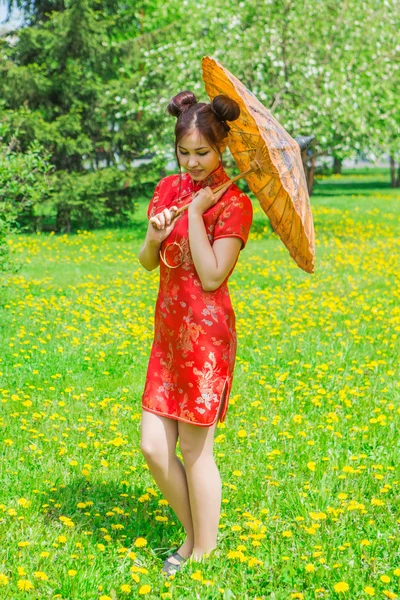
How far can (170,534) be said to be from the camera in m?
3.78

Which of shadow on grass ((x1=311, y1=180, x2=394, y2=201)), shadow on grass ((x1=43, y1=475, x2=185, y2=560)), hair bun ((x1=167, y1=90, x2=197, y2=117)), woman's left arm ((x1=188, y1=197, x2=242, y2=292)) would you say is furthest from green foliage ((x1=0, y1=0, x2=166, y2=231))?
shadow on grass ((x1=311, y1=180, x2=394, y2=201))

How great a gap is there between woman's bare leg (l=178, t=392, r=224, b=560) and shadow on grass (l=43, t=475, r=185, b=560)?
1.16ft

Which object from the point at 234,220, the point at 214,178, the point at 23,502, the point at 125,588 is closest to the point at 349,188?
the point at 23,502

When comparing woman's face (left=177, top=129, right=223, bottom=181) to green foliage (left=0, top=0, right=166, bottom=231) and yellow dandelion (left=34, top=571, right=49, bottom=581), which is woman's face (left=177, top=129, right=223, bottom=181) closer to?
yellow dandelion (left=34, top=571, right=49, bottom=581)

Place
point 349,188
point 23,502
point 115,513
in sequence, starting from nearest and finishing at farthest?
point 23,502, point 115,513, point 349,188

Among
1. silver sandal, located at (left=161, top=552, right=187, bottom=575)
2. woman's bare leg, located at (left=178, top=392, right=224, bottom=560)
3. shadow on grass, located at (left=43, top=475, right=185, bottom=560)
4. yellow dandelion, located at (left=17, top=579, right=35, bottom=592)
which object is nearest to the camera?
yellow dandelion, located at (left=17, top=579, right=35, bottom=592)

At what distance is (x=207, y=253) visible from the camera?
3053 mm

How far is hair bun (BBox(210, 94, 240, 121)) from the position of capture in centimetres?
305

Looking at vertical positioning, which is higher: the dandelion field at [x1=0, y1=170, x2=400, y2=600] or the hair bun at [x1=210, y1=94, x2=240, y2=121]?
the hair bun at [x1=210, y1=94, x2=240, y2=121]

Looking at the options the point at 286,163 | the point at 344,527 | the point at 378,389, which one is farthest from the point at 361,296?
the point at 286,163

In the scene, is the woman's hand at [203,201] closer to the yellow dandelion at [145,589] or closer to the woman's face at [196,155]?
the woman's face at [196,155]

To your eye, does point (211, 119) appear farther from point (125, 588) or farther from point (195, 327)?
point (125, 588)

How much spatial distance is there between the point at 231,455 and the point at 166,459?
4.52ft

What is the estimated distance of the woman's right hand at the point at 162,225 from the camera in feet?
10.1
